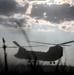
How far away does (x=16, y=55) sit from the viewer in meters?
175

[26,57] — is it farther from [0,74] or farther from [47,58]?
[0,74]

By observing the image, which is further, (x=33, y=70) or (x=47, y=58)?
(x=47, y=58)

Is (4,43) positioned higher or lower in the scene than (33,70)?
higher

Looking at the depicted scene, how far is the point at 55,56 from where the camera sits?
578 feet

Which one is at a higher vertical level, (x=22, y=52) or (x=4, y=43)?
(x=4, y=43)

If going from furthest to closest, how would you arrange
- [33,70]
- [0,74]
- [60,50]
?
[60,50] → [33,70] → [0,74]

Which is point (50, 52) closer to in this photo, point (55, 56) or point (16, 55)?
point (55, 56)

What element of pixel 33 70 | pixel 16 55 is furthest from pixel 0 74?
pixel 16 55

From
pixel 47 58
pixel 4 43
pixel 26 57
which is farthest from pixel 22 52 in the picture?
pixel 4 43

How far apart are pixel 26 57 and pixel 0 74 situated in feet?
241

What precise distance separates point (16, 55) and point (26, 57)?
801 centimetres

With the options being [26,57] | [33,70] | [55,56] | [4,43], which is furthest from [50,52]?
[4,43]

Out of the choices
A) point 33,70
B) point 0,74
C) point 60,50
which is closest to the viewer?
point 0,74

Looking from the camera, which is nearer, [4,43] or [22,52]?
[4,43]
